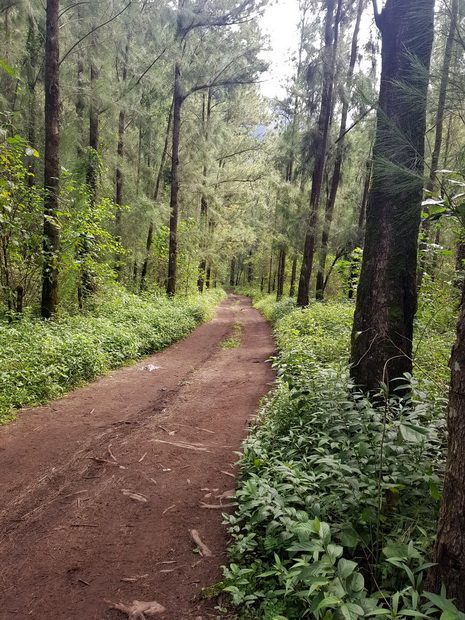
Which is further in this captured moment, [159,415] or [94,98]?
[94,98]

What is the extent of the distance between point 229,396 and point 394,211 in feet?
13.5

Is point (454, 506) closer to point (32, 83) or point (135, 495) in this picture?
point (135, 495)

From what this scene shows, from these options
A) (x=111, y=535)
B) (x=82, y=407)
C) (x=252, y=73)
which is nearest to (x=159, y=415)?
(x=82, y=407)

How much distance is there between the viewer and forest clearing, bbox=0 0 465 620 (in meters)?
2.13

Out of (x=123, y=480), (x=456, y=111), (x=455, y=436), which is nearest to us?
(x=455, y=436)

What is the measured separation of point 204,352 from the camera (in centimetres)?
1010

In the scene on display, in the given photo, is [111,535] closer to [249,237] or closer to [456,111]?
[456,111]

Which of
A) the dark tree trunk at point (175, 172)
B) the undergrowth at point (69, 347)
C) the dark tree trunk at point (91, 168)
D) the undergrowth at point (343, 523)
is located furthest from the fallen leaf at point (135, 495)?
the dark tree trunk at point (175, 172)

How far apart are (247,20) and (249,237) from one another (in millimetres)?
13918

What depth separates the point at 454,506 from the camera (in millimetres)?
1678

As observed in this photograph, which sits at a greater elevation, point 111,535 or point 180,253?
point 180,253

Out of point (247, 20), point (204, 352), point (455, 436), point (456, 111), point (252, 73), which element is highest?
point (247, 20)

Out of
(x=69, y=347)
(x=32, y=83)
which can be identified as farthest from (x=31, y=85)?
(x=69, y=347)

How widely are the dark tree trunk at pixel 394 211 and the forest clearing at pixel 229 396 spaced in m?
0.02
